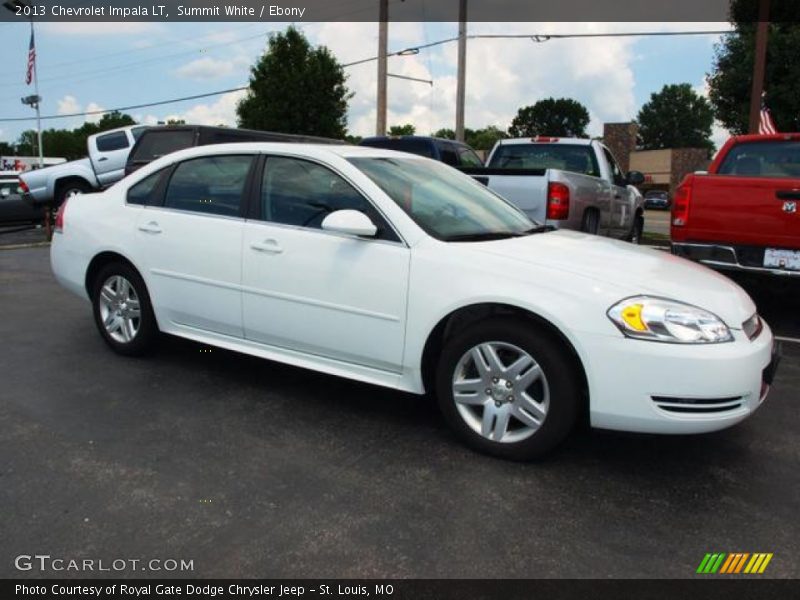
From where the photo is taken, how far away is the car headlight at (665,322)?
312 centimetres

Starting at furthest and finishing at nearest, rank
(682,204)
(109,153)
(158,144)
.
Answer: (109,153), (158,144), (682,204)

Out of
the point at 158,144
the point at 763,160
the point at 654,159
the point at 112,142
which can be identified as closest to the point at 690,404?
the point at 763,160

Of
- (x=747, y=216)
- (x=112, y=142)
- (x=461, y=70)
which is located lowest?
(x=747, y=216)

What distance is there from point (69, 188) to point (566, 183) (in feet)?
43.1

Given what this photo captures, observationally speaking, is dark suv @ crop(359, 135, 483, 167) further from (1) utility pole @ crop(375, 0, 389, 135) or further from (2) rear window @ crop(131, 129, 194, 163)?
(1) utility pole @ crop(375, 0, 389, 135)

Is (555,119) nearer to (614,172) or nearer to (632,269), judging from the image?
(614,172)

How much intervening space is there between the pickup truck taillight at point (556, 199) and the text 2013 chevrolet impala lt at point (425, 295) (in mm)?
2364

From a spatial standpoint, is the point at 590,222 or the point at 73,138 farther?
the point at 73,138

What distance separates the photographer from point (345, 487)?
3.18m
